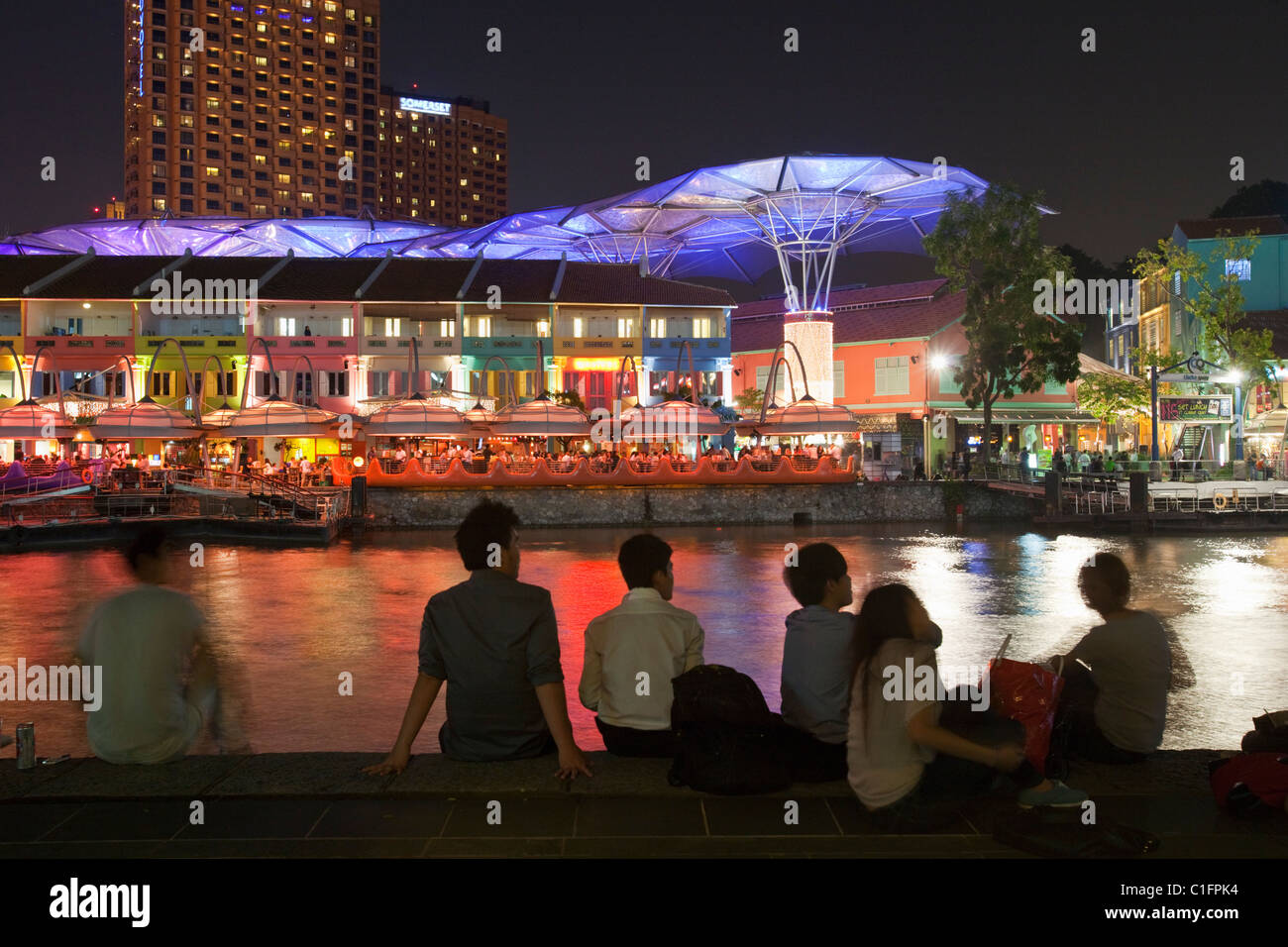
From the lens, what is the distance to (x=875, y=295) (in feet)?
197

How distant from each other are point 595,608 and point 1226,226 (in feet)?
148

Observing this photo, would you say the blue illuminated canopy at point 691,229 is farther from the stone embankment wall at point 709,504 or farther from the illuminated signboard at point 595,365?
the stone embankment wall at point 709,504

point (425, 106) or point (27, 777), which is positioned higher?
point (425, 106)

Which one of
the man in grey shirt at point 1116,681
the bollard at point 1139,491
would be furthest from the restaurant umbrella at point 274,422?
the man in grey shirt at point 1116,681

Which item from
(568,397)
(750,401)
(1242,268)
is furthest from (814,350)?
(1242,268)

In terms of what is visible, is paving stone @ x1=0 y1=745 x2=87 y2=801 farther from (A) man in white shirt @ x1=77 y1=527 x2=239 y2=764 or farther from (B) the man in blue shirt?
(B) the man in blue shirt

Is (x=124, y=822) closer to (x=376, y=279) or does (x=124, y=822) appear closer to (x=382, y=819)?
(x=382, y=819)

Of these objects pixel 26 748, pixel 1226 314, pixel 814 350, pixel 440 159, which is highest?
pixel 440 159

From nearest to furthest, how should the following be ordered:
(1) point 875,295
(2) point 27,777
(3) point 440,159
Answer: (2) point 27,777, (1) point 875,295, (3) point 440,159

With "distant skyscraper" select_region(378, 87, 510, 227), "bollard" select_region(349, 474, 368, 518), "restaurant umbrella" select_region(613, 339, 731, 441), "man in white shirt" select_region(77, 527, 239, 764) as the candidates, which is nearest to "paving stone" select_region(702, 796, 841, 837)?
"man in white shirt" select_region(77, 527, 239, 764)

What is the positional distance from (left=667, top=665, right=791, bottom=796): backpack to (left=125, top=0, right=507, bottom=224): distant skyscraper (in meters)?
107

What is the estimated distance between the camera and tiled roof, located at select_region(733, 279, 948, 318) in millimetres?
56656

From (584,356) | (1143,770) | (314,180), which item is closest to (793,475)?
(584,356)

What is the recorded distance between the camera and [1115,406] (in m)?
45.3
